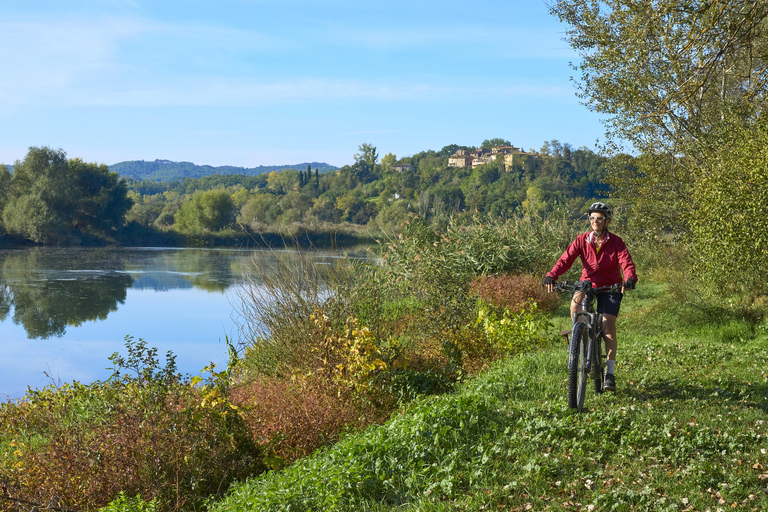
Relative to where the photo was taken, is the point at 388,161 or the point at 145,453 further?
the point at 388,161

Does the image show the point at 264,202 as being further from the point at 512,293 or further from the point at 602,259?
the point at 602,259

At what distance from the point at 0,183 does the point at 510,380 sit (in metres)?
53.2

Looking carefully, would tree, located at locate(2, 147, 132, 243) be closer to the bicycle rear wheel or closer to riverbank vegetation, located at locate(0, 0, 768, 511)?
riverbank vegetation, located at locate(0, 0, 768, 511)

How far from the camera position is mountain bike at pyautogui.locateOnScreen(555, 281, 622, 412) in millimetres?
5230

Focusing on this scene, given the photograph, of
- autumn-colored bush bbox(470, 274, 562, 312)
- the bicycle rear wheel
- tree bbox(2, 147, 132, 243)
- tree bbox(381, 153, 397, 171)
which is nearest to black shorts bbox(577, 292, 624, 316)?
the bicycle rear wheel

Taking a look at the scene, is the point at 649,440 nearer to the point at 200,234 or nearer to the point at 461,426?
the point at 461,426

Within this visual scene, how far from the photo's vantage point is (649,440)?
4559mm

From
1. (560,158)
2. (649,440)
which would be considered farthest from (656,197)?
(560,158)

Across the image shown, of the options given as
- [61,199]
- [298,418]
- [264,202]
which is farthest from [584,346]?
[264,202]

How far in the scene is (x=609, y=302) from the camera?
559cm

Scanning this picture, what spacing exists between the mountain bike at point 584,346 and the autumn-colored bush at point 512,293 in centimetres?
649

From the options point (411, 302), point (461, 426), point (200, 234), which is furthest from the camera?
point (200, 234)

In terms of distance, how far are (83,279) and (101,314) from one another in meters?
8.54

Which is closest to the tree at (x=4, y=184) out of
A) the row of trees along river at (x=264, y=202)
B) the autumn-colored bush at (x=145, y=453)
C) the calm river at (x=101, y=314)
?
the row of trees along river at (x=264, y=202)
